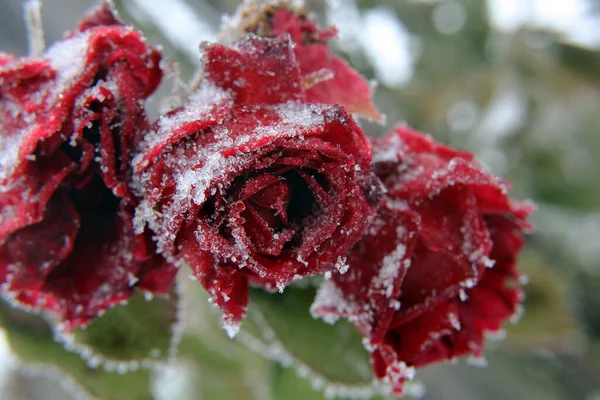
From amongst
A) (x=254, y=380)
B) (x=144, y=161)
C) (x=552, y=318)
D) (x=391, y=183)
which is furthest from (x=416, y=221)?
(x=552, y=318)

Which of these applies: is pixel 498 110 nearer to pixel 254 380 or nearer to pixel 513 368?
pixel 513 368

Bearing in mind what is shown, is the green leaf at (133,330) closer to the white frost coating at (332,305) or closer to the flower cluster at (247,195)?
the flower cluster at (247,195)

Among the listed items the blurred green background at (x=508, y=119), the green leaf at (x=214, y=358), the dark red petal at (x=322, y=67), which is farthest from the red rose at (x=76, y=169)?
the blurred green background at (x=508, y=119)

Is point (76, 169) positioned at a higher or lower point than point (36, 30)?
lower

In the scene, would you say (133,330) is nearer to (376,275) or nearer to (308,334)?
(308,334)

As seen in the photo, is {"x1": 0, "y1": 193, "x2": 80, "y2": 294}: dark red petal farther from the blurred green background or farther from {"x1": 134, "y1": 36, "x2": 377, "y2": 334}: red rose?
the blurred green background

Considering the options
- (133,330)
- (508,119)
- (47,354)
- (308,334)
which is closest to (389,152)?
(308,334)

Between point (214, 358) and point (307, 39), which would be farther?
point (214, 358)
